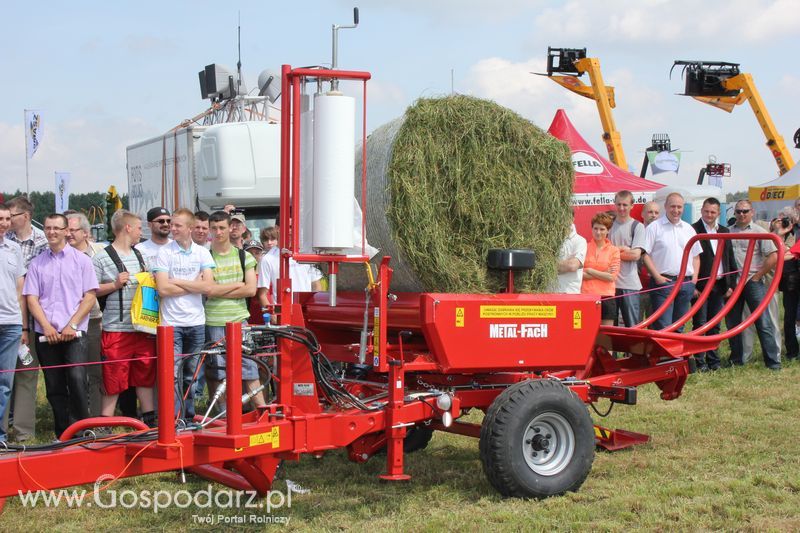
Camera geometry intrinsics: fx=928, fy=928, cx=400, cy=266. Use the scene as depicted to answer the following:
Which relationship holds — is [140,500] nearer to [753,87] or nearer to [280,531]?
[280,531]

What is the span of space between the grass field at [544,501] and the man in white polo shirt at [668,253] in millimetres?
2424

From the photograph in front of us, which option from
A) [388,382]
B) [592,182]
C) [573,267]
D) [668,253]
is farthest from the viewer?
[592,182]

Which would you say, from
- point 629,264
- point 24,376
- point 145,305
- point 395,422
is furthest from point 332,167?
point 629,264

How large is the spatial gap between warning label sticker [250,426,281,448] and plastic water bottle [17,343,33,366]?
3280 millimetres

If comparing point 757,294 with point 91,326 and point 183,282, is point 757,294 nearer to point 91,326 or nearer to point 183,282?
point 183,282

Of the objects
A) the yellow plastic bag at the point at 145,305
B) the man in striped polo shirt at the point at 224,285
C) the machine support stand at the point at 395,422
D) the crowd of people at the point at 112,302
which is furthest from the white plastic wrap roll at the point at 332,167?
the man in striped polo shirt at the point at 224,285

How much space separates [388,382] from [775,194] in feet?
65.0

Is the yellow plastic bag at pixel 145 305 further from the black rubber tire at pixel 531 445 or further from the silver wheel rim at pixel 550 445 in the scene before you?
the silver wheel rim at pixel 550 445

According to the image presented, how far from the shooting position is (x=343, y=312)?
5.67 meters

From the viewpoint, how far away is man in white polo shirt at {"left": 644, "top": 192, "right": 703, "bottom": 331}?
31.1ft

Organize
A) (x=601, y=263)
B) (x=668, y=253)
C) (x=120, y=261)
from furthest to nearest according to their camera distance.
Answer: (x=668, y=253), (x=601, y=263), (x=120, y=261)

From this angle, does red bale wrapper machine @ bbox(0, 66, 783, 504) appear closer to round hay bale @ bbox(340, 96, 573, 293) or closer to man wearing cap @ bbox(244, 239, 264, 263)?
round hay bale @ bbox(340, 96, 573, 293)

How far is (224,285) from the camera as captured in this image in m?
7.24

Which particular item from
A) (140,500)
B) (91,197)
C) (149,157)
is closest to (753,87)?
(149,157)
